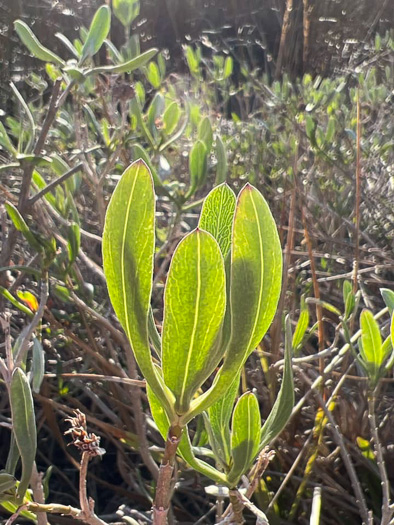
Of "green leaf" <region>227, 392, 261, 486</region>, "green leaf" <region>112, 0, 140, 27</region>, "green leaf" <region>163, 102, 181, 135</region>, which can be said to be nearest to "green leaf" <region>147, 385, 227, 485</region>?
"green leaf" <region>227, 392, 261, 486</region>

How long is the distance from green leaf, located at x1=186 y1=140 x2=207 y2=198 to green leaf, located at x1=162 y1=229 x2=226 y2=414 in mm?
790

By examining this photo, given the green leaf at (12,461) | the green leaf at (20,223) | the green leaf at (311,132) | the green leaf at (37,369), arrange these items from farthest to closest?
the green leaf at (311,132) → the green leaf at (20,223) → the green leaf at (37,369) → the green leaf at (12,461)

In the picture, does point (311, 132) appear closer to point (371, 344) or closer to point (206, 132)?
point (206, 132)

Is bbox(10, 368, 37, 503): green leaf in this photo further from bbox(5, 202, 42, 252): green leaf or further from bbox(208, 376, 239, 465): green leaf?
bbox(5, 202, 42, 252): green leaf

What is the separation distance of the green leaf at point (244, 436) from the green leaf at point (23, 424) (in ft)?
0.50

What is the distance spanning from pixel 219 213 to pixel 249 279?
0.08m

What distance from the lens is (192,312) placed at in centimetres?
37

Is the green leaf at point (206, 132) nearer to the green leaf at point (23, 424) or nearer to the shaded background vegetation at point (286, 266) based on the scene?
the shaded background vegetation at point (286, 266)

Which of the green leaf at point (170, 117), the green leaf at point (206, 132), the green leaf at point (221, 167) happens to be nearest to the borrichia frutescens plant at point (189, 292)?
the green leaf at point (221, 167)

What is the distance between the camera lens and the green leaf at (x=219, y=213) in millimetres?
455

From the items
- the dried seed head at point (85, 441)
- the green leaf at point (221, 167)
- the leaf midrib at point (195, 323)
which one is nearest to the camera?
the leaf midrib at point (195, 323)

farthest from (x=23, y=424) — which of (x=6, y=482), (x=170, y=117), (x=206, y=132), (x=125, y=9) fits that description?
(x=125, y=9)

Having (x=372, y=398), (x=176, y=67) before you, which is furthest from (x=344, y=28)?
(x=372, y=398)

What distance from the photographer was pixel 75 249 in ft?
3.38
